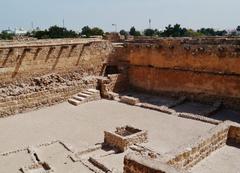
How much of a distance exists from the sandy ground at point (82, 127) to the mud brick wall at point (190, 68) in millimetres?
3161

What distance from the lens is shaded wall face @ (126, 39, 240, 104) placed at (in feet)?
52.0

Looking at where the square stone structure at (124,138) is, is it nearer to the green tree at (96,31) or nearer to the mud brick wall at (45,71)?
the mud brick wall at (45,71)

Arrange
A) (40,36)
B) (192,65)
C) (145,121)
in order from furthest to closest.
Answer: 1. (40,36)
2. (192,65)
3. (145,121)

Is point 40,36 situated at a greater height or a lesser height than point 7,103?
Result: greater

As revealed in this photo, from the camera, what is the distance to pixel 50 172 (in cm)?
940

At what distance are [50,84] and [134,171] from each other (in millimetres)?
12474

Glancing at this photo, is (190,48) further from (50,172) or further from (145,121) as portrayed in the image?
(50,172)

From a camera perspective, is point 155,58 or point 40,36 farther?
point 40,36

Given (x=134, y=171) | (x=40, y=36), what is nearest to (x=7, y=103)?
(x=134, y=171)

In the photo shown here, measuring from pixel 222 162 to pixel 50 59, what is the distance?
483 inches

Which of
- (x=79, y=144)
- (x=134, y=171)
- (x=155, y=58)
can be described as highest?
(x=155, y=58)

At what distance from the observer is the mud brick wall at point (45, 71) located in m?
Answer: 16.0

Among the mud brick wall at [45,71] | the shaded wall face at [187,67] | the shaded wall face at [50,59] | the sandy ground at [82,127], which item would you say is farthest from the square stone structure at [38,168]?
the shaded wall face at [187,67]

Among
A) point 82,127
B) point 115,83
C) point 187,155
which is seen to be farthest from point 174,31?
point 187,155
